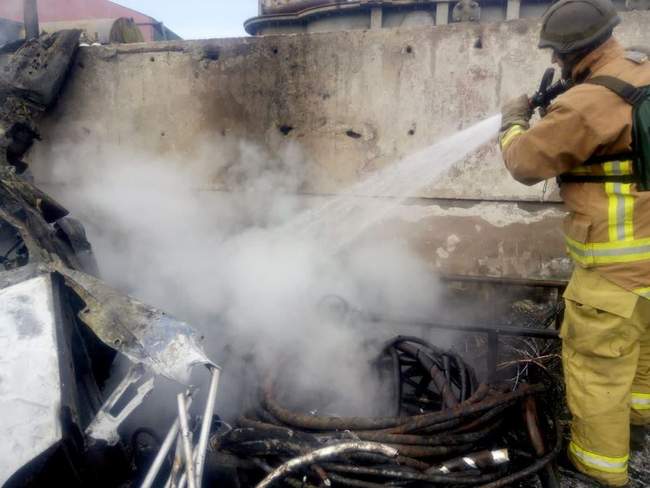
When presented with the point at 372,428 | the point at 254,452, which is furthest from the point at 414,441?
the point at 254,452

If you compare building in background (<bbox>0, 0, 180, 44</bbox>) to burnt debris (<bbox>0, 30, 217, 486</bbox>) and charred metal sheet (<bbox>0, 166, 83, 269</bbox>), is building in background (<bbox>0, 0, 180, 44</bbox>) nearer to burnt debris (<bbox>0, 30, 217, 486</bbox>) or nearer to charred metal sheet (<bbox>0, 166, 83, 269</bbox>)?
charred metal sheet (<bbox>0, 166, 83, 269</bbox>)

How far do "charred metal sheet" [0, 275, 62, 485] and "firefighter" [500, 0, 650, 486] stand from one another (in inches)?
95.8

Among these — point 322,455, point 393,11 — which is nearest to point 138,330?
point 322,455

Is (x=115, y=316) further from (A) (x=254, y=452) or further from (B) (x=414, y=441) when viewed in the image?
(B) (x=414, y=441)

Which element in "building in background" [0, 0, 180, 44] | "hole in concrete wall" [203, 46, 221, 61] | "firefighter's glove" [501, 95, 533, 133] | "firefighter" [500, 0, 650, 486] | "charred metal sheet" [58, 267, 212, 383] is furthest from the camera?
"building in background" [0, 0, 180, 44]

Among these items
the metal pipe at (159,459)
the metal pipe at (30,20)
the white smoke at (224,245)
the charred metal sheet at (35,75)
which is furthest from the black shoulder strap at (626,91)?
the metal pipe at (30,20)

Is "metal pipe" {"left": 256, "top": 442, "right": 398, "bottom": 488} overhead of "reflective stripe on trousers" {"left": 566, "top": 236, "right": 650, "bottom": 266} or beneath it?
beneath

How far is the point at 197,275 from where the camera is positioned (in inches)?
167

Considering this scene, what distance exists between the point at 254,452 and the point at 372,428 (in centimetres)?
63

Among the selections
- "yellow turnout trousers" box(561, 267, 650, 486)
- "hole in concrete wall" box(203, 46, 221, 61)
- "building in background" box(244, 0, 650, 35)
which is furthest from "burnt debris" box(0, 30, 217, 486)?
"building in background" box(244, 0, 650, 35)

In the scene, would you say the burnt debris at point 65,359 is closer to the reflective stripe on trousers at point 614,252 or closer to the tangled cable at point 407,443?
the tangled cable at point 407,443

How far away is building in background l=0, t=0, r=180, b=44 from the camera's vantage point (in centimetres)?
538

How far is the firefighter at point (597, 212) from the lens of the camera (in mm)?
2234

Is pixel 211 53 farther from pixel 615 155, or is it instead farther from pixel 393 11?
pixel 615 155
